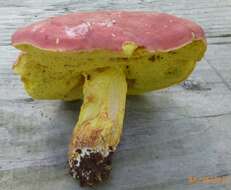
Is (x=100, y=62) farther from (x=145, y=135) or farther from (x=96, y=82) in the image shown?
(x=145, y=135)

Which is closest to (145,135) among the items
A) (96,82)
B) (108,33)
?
(96,82)

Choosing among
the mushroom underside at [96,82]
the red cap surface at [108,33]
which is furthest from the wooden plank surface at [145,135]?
the red cap surface at [108,33]

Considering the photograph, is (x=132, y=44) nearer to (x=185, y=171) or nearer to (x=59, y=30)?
(x=59, y=30)

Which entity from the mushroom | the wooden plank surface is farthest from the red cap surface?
the wooden plank surface

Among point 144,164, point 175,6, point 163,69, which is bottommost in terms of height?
point 175,6

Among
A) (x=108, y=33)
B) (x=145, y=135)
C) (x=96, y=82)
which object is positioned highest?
(x=108, y=33)

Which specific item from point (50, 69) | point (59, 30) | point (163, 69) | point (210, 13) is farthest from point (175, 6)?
point (59, 30)
